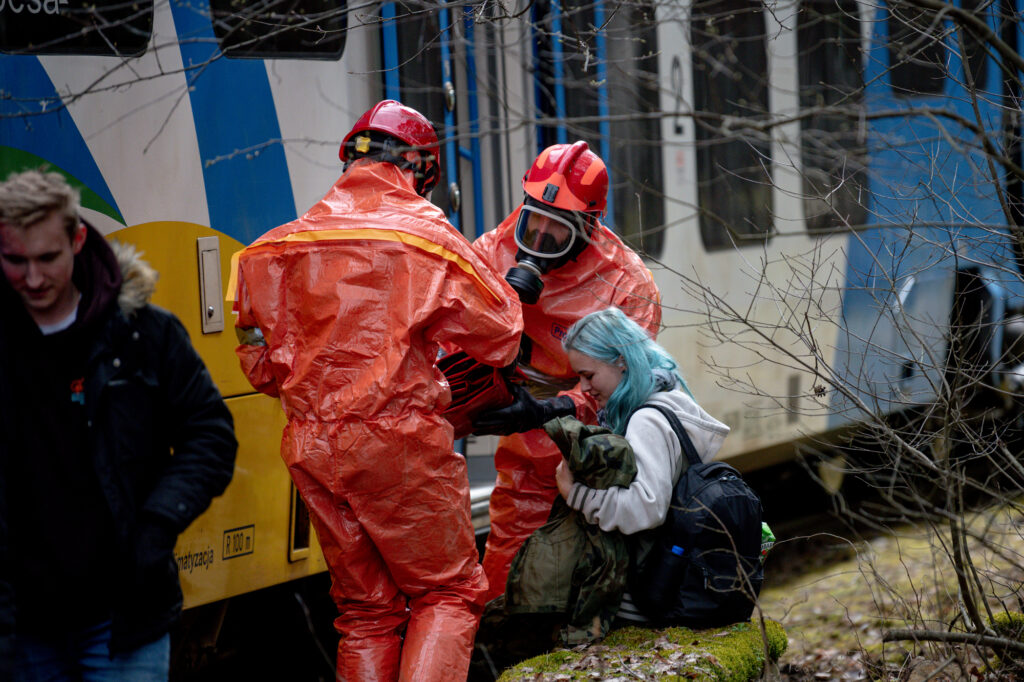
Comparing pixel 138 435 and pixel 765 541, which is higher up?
pixel 138 435

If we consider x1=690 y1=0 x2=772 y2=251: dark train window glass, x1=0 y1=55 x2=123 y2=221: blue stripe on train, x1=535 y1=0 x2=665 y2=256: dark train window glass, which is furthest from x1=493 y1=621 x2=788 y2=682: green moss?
x1=690 y1=0 x2=772 y2=251: dark train window glass

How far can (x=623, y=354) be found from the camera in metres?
3.61

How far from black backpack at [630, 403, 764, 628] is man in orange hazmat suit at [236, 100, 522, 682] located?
1.83 ft

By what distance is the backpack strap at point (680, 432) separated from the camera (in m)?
3.52

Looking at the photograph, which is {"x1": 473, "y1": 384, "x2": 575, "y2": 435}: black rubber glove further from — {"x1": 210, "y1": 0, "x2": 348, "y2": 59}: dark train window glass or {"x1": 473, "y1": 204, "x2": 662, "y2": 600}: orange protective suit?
{"x1": 210, "y1": 0, "x2": 348, "y2": 59}: dark train window glass

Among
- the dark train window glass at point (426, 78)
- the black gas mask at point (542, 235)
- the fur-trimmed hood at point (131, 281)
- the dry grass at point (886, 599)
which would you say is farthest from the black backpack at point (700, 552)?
the dark train window glass at point (426, 78)

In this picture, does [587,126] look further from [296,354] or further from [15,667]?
[15,667]

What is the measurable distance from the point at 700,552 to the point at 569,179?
1.39 m

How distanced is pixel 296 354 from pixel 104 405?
1062mm

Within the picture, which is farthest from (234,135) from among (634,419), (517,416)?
(634,419)

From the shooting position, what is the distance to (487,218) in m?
5.64

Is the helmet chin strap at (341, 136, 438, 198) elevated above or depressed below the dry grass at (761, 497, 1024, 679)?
above

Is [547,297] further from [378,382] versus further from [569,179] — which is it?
[378,382]

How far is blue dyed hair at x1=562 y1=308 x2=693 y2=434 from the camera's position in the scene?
3582 mm
